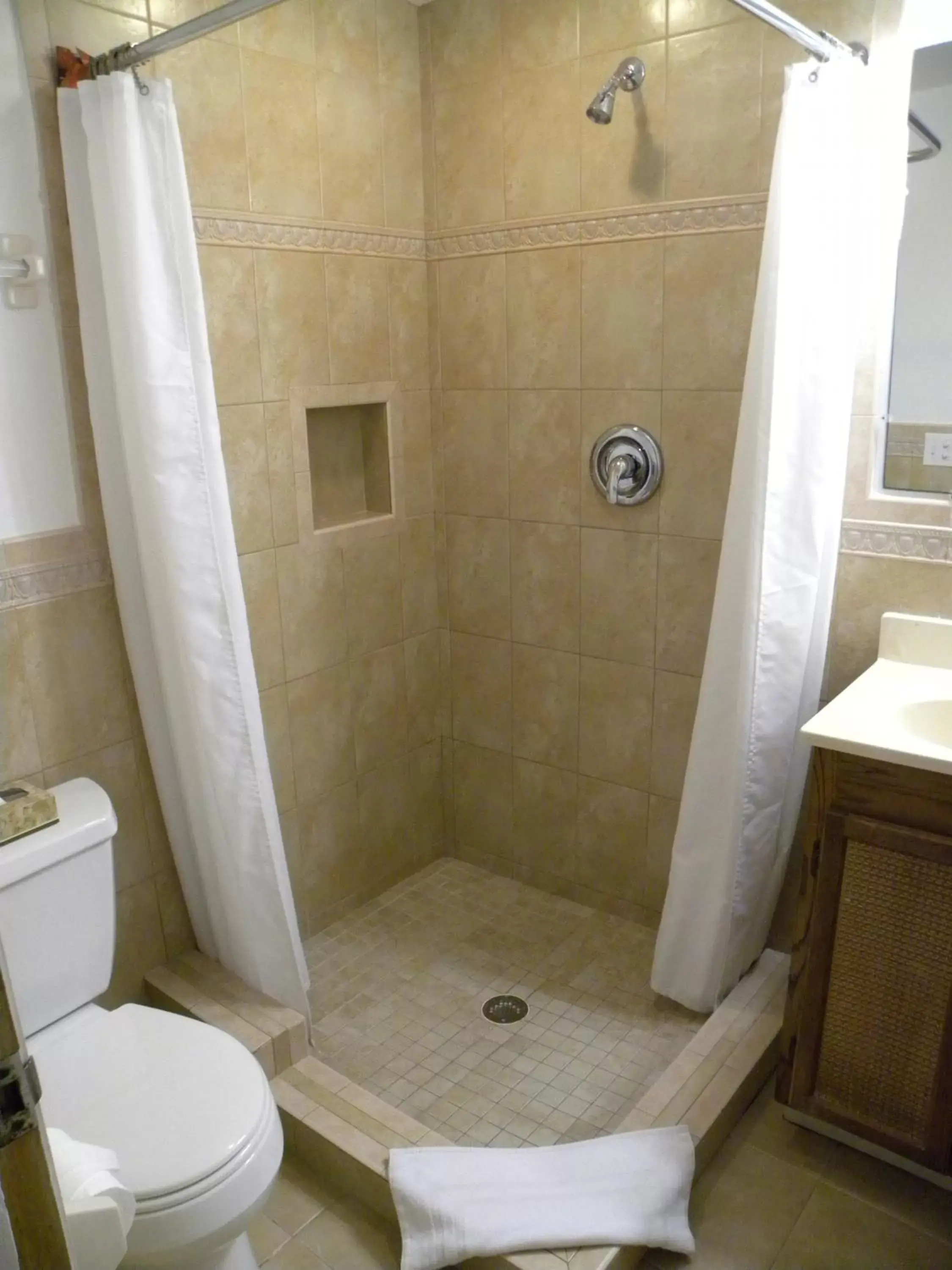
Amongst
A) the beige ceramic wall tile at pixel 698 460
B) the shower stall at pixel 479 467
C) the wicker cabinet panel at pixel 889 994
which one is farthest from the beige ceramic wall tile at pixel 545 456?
the wicker cabinet panel at pixel 889 994

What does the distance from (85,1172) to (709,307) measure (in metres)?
1.95

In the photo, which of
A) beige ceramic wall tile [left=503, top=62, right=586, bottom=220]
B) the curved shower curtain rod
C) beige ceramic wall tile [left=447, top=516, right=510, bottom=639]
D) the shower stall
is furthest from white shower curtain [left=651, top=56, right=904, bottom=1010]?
beige ceramic wall tile [left=447, top=516, right=510, bottom=639]

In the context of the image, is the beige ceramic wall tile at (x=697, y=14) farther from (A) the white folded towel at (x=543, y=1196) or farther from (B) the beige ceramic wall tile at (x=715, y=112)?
(A) the white folded towel at (x=543, y=1196)

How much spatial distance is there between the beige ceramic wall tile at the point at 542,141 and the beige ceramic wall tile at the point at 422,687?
1170 millimetres

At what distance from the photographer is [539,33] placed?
226 centimetres

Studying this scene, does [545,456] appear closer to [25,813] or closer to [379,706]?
[379,706]

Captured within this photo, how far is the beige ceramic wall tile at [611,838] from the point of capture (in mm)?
2578

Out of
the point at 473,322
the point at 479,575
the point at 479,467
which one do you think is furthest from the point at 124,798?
the point at 473,322

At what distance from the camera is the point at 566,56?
2229 mm

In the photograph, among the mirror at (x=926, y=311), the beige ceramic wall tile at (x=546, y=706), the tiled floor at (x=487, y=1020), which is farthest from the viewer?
the beige ceramic wall tile at (x=546, y=706)

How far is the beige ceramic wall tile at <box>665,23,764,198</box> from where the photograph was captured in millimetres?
1992

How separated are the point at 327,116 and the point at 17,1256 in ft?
7.62

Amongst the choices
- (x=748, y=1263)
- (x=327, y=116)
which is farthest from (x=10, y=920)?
(x=327, y=116)

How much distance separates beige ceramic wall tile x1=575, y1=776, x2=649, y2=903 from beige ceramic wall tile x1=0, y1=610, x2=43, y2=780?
1406 mm
